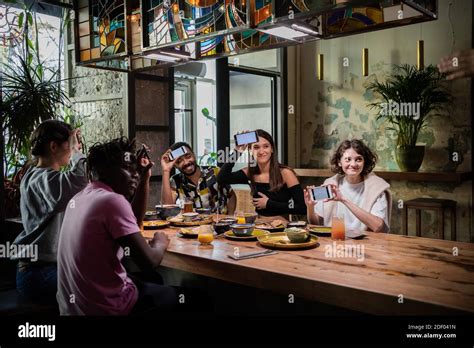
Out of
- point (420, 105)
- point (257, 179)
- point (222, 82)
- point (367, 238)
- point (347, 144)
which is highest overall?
point (222, 82)

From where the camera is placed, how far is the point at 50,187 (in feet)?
7.44

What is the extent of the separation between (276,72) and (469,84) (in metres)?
2.37

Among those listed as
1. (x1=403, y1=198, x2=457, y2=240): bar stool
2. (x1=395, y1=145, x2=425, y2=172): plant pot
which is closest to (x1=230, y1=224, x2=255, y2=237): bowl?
(x1=403, y1=198, x2=457, y2=240): bar stool

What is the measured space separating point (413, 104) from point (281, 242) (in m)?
3.34

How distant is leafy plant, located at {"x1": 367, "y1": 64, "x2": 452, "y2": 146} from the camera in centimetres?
478

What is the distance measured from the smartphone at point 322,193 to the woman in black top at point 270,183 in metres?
0.75

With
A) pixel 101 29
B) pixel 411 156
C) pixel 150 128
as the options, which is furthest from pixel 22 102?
pixel 411 156

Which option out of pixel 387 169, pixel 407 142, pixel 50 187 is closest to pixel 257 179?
pixel 50 187

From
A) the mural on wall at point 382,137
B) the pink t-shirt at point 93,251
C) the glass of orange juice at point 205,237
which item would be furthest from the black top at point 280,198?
the mural on wall at point 382,137

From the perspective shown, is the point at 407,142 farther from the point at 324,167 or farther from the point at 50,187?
the point at 50,187

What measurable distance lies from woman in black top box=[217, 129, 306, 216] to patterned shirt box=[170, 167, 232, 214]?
0.15m

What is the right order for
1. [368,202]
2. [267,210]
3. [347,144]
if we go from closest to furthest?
[368,202], [347,144], [267,210]

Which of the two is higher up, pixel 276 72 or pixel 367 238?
pixel 276 72

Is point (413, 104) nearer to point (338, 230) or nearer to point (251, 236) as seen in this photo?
point (338, 230)
